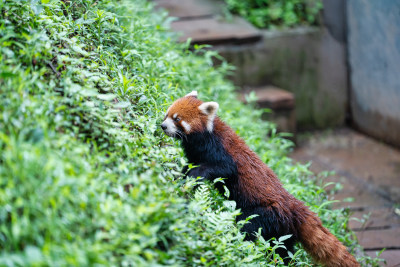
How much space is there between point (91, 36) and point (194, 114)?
4.19ft

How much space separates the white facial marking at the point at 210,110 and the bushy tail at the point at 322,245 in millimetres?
1045

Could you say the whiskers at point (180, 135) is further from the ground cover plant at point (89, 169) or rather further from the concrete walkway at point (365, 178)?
the concrete walkway at point (365, 178)

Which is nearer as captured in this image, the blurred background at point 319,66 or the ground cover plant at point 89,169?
the ground cover plant at point 89,169

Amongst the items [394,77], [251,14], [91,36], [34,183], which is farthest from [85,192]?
[251,14]

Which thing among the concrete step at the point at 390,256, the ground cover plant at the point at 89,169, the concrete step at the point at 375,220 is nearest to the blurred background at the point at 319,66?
the concrete step at the point at 375,220

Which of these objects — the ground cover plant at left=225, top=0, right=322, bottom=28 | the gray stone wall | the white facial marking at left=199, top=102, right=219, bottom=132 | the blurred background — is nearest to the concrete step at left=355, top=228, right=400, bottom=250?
the blurred background

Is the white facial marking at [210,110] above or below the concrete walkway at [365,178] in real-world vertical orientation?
above

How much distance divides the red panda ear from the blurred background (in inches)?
134

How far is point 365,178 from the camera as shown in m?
6.52

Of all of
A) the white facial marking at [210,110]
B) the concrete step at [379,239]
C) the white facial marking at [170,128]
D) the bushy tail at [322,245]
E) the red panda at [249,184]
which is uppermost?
the white facial marking at [210,110]

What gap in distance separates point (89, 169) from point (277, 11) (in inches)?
269

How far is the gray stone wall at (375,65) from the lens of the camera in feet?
23.3

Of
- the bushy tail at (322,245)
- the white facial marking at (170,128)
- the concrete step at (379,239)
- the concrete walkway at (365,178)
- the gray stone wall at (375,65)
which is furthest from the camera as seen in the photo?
the gray stone wall at (375,65)

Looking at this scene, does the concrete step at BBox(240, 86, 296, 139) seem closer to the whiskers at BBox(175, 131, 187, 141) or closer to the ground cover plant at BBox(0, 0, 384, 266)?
the ground cover plant at BBox(0, 0, 384, 266)
